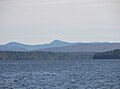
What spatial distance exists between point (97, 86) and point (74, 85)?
164 inches

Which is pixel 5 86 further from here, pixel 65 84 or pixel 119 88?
pixel 119 88

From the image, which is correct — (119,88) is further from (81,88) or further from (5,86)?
(5,86)

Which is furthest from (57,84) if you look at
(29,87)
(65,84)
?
(29,87)

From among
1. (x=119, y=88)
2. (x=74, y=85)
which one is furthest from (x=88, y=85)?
(x=119, y=88)

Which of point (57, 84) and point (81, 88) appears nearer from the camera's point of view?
point (81, 88)

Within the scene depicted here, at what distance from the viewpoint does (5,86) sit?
233ft

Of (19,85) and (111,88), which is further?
(19,85)

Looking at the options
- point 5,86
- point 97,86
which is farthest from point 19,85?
point 97,86

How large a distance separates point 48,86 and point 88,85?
250 inches

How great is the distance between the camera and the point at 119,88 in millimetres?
63812

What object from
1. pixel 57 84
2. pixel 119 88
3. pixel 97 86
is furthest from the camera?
pixel 57 84

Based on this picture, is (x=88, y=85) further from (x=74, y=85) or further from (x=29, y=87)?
(x=29, y=87)

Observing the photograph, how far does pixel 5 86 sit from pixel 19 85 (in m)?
2.39

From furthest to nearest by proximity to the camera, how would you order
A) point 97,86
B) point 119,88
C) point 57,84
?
point 57,84
point 97,86
point 119,88
